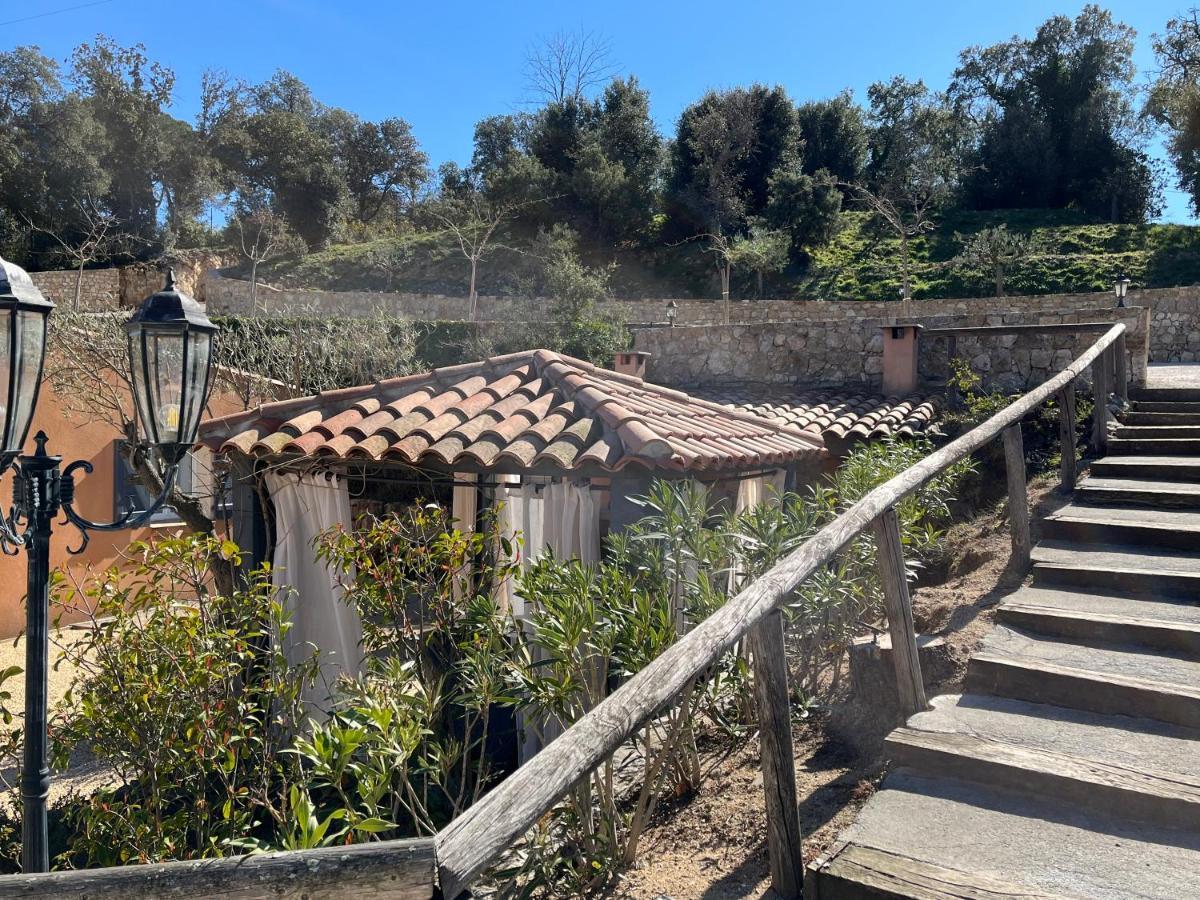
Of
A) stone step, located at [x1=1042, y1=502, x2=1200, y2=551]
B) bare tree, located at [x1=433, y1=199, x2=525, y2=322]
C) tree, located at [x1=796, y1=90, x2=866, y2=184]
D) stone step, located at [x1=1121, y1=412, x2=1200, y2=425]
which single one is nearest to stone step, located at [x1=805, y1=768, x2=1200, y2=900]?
stone step, located at [x1=1042, y1=502, x2=1200, y2=551]

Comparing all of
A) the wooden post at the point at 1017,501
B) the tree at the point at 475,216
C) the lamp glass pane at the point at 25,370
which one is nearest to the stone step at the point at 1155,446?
the wooden post at the point at 1017,501

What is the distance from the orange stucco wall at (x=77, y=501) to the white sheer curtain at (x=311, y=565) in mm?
5035

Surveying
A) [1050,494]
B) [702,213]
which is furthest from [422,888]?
[702,213]

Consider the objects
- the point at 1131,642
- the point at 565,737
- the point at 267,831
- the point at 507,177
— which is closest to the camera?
the point at 565,737

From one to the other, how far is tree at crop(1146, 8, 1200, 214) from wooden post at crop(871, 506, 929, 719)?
30.0 metres

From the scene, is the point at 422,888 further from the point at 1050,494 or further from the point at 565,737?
the point at 1050,494

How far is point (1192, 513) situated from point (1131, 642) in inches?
66.8

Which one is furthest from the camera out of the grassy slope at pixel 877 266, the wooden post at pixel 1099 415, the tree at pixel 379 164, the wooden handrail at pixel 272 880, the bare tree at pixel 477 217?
the tree at pixel 379 164

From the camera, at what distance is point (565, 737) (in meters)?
1.77

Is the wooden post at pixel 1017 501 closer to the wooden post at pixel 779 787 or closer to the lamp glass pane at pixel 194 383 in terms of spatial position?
the wooden post at pixel 779 787

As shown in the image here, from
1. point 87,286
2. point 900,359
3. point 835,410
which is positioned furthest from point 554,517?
point 87,286

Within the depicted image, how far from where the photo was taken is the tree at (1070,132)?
30.8m

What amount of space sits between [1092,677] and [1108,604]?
0.82 meters

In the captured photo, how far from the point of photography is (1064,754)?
274 centimetres
